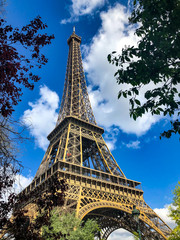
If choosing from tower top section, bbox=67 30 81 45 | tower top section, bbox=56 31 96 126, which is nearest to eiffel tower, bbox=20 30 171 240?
tower top section, bbox=56 31 96 126

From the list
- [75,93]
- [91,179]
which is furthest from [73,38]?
Answer: [91,179]

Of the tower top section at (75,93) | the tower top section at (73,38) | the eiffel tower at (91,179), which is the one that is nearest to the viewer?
the eiffel tower at (91,179)

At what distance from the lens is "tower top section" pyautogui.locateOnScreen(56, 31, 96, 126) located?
4435 cm

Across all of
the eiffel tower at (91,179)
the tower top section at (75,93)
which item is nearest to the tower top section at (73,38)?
the tower top section at (75,93)

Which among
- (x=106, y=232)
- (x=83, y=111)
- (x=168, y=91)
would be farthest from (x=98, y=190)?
(x=168, y=91)

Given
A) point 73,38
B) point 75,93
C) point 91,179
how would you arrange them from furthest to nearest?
1. point 73,38
2. point 75,93
3. point 91,179

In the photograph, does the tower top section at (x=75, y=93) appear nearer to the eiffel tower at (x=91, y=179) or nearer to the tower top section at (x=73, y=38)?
the eiffel tower at (x=91, y=179)

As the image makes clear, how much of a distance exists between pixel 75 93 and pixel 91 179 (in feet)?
86.2

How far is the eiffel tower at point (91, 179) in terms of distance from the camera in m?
26.5

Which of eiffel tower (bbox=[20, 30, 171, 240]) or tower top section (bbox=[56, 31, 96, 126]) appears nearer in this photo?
eiffel tower (bbox=[20, 30, 171, 240])

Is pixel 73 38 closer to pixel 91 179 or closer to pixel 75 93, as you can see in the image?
pixel 75 93

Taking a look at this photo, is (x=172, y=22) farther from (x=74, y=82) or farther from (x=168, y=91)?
(x=74, y=82)

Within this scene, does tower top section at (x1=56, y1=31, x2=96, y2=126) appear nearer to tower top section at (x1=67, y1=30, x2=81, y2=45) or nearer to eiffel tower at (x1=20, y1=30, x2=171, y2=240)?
eiffel tower at (x1=20, y1=30, x2=171, y2=240)

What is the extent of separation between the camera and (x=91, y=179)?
94.7 ft
